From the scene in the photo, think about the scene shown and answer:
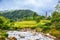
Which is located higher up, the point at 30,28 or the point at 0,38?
the point at 0,38

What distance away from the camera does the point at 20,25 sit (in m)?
56.7

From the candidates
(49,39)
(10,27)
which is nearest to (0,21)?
(10,27)

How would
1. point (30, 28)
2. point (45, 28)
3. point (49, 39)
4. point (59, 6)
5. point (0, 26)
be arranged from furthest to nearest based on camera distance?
point (59, 6) → point (30, 28) → point (0, 26) → point (45, 28) → point (49, 39)

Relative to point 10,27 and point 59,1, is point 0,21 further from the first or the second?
point 59,1

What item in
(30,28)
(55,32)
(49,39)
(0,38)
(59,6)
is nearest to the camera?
(0,38)

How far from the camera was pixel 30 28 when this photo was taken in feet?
170

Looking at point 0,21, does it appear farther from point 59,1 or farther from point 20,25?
point 59,1

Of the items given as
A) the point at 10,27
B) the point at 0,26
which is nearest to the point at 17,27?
the point at 10,27

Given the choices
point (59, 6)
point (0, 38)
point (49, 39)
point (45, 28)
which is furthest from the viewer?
point (59, 6)

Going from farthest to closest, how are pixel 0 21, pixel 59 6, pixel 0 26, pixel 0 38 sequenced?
pixel 59 6
pixel 0 21
pixel 0 26
pixel 0 38

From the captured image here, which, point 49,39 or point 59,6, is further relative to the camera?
point 59,6

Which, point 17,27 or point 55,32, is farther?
point 17,27

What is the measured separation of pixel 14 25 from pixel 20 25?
1.47 m

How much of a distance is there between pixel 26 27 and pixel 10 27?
177 inches
